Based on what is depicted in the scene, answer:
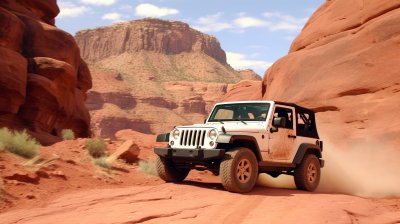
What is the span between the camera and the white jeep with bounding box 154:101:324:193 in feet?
22.7

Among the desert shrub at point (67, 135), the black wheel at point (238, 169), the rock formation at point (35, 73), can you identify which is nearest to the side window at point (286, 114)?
the black wheel at point (238, 169)

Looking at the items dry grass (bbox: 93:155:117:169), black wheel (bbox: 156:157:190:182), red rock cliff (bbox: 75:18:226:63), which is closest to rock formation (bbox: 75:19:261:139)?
red rock cliff (bbox: 75:18:226:63)

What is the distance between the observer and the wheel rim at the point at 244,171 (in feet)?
22.9

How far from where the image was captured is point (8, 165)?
8.00 m

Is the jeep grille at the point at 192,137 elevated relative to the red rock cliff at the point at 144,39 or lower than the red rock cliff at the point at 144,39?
lower

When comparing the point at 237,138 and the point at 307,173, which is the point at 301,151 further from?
the point at 237,138

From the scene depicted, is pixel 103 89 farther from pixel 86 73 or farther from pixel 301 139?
pixel 301 139

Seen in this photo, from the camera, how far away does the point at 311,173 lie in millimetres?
8859

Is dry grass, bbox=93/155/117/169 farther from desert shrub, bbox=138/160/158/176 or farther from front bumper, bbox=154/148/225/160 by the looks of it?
front bumper, bbox=154/148/225/160

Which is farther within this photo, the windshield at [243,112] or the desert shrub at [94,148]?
the desert shrub at [94,148]

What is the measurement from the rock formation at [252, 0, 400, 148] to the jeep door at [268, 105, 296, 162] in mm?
4700

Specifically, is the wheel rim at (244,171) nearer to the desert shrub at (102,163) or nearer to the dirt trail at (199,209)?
the dirt trail at (199,209)

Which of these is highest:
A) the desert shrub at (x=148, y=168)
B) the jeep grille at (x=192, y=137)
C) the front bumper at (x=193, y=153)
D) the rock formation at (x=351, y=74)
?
the rock formation at (x=351, y=74)

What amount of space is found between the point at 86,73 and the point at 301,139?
23.4 m
